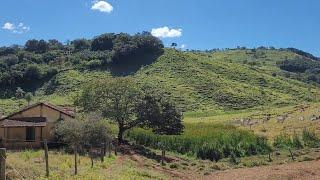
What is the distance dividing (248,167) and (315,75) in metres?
142

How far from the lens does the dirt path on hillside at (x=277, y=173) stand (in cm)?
3706

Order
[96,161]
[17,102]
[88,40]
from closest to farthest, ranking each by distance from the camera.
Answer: [96,161] < [17,102] < [88,40]

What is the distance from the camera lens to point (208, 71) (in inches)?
5133

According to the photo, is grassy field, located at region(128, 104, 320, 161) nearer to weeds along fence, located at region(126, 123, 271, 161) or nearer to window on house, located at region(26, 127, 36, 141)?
weeds along fence, located at region(126, 123, 271, 161)

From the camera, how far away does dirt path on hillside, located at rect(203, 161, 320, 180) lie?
37062mm

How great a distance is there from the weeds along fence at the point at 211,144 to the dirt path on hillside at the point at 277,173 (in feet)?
22.5

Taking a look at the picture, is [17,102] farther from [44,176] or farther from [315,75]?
[315,75]

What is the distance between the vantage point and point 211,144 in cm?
5069

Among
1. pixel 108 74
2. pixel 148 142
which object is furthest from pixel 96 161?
pixel 108 74

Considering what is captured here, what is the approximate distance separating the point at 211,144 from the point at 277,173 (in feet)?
41.4

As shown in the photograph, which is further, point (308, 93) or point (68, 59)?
point (68, 59)

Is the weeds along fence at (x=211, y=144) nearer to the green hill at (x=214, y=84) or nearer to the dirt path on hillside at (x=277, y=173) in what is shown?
the dirt path on hillside at (x=277, y=173)

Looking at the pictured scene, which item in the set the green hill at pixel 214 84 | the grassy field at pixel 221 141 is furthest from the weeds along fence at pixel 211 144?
the green hill at pixel 214 84

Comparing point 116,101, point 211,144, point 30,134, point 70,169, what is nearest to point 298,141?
point 211,144
